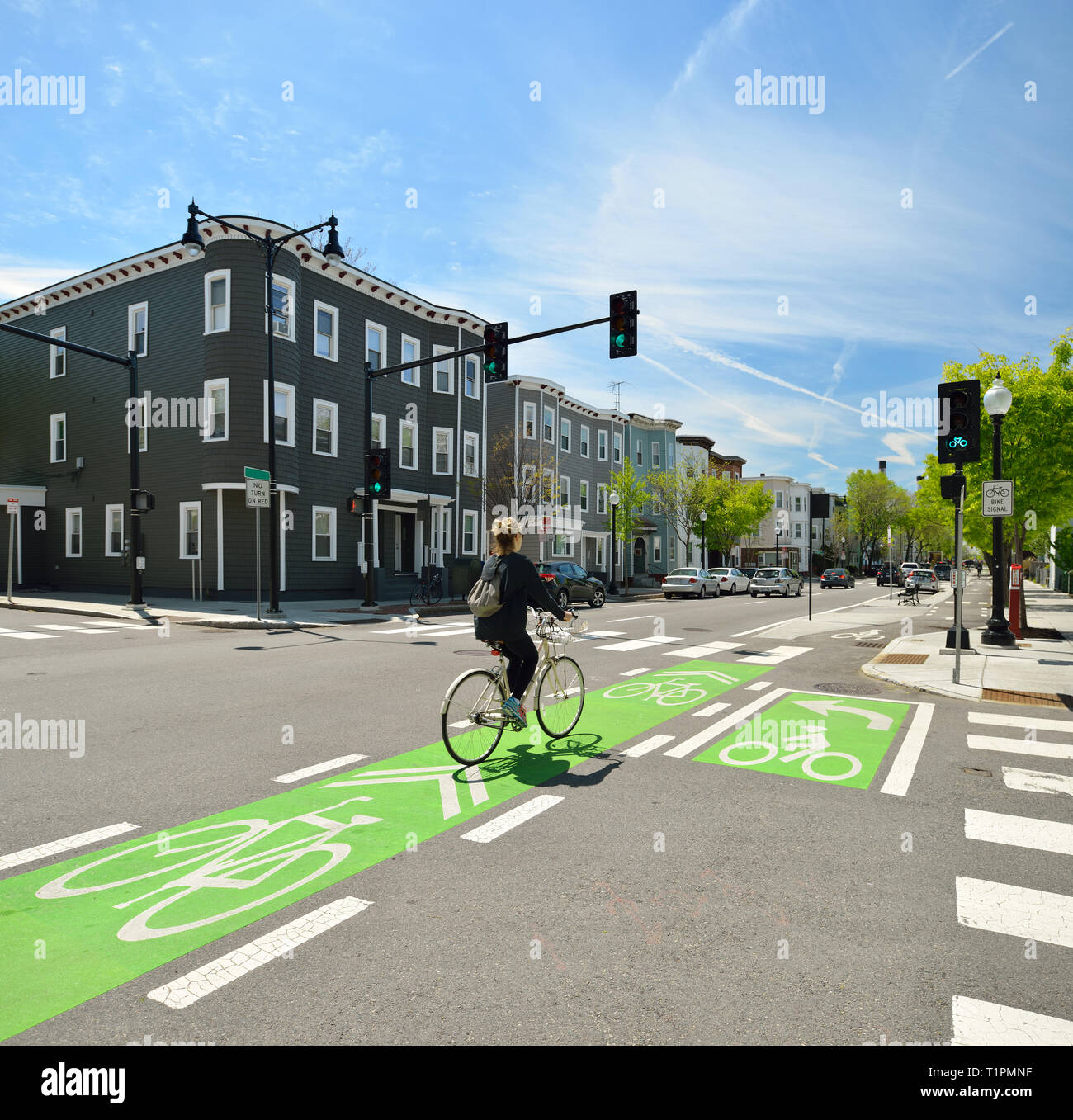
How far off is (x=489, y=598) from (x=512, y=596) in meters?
0.20

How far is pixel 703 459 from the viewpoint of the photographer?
64.5m

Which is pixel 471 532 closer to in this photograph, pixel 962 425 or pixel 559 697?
pixel 962 425

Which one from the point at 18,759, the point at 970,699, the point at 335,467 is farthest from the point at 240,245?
the point at 970,699

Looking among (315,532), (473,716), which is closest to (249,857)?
(473,716)

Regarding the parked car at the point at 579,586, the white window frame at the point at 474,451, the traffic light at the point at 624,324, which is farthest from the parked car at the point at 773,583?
the traffic light at the point at 624,324

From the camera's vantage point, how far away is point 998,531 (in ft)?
46.6

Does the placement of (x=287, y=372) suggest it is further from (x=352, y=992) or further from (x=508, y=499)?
(x=352, y=992)

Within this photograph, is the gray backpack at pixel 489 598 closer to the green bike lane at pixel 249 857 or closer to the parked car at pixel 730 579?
the green bike lane at pixel 249 857

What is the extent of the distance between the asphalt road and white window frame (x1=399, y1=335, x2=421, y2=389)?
2429cm

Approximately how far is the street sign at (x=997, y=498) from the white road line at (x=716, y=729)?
17.3 ft

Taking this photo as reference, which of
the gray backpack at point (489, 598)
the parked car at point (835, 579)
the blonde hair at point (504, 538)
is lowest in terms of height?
the parked car at point (835, 579)

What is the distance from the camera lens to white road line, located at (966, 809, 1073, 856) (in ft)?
15.3

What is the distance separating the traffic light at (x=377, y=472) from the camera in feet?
63.2

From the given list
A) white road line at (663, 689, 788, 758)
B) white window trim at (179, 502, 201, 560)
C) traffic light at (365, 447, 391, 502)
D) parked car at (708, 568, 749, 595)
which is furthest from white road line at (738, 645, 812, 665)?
parked car at (708, 568, 749, 595)
